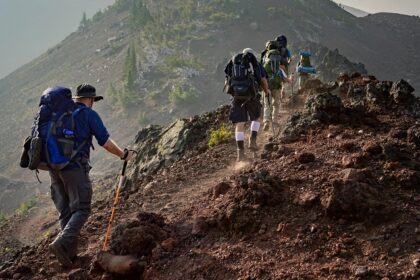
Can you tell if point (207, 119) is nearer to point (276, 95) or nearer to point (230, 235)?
point (276, 95)

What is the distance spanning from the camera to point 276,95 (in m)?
12.0

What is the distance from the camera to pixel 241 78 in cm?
814

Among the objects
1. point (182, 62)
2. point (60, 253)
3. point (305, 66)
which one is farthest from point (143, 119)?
point (60, 253)

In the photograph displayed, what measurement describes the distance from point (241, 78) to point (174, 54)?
209ft

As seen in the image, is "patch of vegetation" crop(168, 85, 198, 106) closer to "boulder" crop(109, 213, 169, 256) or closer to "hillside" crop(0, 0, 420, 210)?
"hillside" crop(0, 0, 420, 210)

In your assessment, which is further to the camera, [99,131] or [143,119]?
[143,119]

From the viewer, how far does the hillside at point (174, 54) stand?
186 ft

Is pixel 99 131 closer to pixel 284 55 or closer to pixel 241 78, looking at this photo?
pixel 241 78

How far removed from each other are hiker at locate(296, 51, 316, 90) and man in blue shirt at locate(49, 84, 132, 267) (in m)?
9.55

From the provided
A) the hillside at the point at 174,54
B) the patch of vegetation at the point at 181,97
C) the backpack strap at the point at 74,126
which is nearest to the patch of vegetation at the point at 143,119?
the hillside at the point at 174,54

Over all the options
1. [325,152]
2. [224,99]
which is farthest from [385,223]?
[224,99]

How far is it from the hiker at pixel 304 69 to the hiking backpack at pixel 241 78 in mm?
6193

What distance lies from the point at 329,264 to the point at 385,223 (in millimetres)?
790

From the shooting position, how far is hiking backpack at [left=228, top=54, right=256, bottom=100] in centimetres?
807
